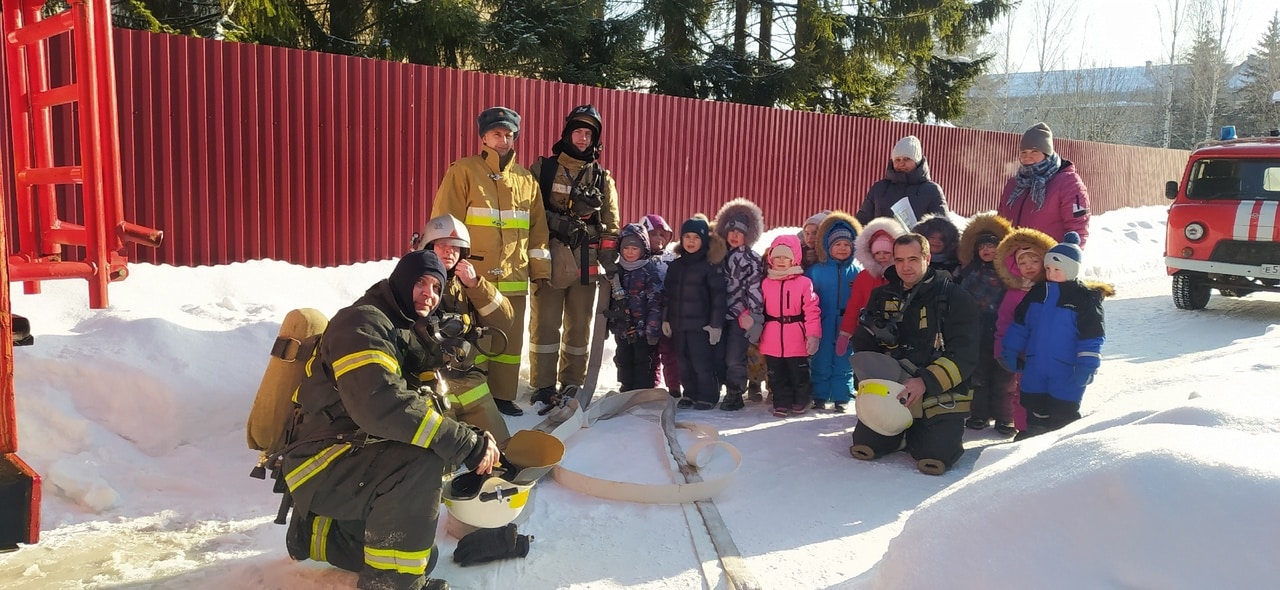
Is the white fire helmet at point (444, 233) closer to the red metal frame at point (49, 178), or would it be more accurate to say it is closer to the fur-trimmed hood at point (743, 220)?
the red metal frame at point (49, 178)

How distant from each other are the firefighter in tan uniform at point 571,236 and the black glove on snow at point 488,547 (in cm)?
234

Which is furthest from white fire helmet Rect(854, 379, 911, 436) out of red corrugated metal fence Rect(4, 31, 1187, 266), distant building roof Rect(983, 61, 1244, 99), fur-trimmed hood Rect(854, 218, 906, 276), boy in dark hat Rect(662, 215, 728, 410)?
distant building roof Rect(983, 61, 1244, 99)

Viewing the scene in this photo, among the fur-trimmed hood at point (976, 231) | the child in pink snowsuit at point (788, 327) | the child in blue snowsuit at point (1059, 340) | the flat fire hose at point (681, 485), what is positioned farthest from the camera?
the child in pink snowsuit at point (788, 327)

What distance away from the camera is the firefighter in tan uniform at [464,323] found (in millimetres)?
3219

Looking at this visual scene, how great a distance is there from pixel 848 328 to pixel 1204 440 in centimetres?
320

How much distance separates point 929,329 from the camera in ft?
15.4

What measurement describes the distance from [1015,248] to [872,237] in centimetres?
87

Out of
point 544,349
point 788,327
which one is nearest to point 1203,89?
point 788,327

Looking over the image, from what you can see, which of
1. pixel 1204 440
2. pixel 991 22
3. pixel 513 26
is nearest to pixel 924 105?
pixel 991 22

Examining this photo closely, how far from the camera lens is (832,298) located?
578 cm

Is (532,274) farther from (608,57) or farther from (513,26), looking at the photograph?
(608,57)

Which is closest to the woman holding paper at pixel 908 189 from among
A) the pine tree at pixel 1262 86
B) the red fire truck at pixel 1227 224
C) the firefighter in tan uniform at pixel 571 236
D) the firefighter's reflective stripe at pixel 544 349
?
the firefighter in tan uniform at pixel 571 236

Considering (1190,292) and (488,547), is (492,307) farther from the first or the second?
(1190,292)

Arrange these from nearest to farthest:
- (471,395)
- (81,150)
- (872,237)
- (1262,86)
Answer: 1. (81,150)
2. (471,395)
3. (872,237)
4. (1262,86)
